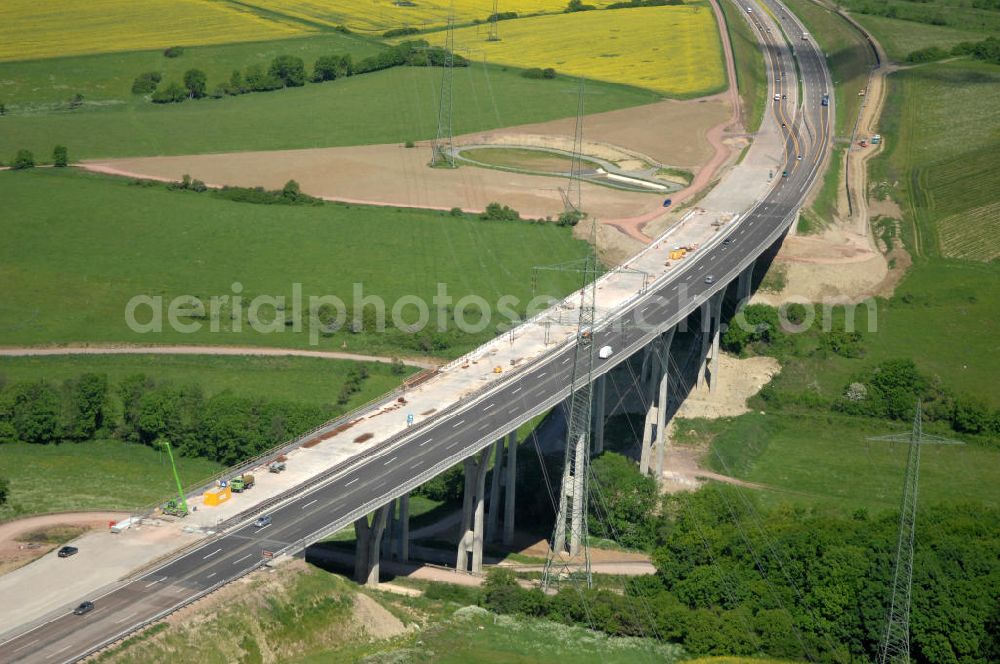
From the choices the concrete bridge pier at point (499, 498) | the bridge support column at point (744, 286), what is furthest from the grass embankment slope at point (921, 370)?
the concrete bridge pier at point (499, 498)

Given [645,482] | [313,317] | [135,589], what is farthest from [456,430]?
[313,317]

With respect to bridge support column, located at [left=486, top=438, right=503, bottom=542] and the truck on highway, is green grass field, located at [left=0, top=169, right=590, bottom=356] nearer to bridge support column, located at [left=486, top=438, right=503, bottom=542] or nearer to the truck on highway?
bridge support column, located at [left=486, top=438, right=503, bottom=542]

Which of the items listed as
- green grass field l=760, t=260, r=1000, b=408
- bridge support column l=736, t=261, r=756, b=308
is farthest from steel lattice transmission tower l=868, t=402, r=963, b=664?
bridge support column l=736, t=261, r=756, b=308

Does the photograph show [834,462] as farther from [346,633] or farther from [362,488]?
[346,633]

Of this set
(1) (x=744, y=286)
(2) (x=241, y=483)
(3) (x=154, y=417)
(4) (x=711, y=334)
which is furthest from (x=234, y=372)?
(1) (x=744, y=286)

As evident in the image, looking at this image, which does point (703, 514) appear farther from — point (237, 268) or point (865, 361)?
point (237, 268)

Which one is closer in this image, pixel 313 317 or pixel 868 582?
pixel 868 582
